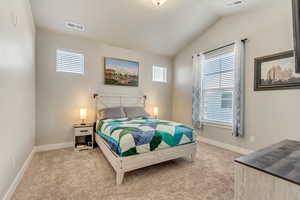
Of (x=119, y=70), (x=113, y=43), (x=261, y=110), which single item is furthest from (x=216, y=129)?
(x=113, y=43)

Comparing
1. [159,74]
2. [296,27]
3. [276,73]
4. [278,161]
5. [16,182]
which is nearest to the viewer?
[278,161]

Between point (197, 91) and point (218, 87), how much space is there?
57cm

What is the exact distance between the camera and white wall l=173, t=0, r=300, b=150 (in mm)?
2641

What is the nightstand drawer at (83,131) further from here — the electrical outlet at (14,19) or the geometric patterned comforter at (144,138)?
the electrical outlet at (14,19)

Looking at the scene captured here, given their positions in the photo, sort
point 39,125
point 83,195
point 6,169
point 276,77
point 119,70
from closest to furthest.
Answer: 1. point 6,169
2. point 83,195
3. point 276,77
4. point 39,125
5. point 119,70

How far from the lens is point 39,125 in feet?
10.6

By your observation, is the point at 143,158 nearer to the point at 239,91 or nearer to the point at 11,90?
the point at 11,90

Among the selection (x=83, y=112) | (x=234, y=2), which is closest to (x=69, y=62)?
(x=83, y=112)

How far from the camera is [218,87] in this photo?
3826 mm

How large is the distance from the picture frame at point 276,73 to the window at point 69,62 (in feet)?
13.5

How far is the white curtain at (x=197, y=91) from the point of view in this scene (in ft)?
13.6

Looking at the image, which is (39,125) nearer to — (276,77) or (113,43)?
(113,43)

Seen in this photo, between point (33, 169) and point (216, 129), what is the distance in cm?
398

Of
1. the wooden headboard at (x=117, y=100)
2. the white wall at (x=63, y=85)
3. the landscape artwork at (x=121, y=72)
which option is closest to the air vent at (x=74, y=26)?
the white wall at (x=63, y=85)
